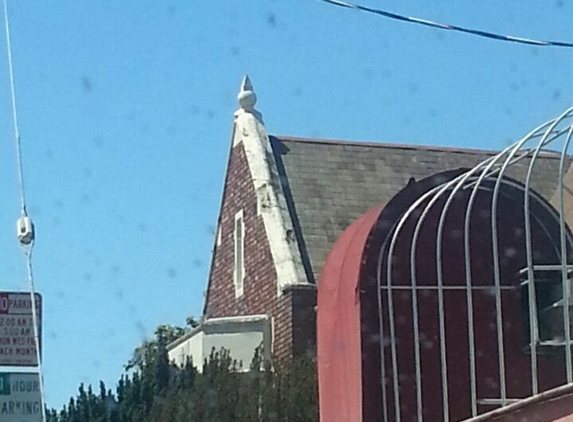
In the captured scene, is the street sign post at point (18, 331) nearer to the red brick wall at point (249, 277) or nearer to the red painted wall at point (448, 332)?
the red painted wall at point (448, 332)

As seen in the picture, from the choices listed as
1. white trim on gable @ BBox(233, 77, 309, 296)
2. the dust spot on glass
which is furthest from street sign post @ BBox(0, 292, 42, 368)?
white trim on gable @ BBox(233, 77, 309, 296)

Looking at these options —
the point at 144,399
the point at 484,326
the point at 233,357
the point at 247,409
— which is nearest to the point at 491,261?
the point at 484,326

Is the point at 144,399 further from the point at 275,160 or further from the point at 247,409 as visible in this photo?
the point at 275,160

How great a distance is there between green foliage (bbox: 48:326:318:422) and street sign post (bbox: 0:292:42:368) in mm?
6736

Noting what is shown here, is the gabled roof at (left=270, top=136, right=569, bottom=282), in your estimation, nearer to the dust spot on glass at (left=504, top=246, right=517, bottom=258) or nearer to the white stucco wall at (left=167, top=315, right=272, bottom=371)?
the white stucco wall at (left=167, top=315, right=272, bottom=371)

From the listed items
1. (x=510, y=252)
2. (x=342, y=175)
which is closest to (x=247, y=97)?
(x=342, y=175)

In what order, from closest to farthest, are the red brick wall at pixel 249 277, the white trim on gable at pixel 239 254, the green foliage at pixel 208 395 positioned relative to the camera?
the green foliage at pixel 208 395 → the red brick wall at pixel 249 277 → the white trim on gable at pixel 239 254

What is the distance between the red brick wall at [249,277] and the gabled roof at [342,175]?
1.89 feet

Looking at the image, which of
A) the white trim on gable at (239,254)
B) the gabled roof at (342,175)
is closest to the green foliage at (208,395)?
the gabled roof at (342,175)

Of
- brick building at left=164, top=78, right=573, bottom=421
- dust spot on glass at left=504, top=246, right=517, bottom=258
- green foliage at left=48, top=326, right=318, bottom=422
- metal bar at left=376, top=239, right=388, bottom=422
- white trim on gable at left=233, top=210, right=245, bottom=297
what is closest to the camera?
metal bar at left=376, top=239, right=388, bottom=422

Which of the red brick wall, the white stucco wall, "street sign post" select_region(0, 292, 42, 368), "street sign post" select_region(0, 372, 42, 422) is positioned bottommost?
"street sign post" select_region(0, 372, 42, 422)

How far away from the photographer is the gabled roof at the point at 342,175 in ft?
67.8

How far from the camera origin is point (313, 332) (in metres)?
19.5

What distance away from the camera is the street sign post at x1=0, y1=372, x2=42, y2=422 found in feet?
32.7
